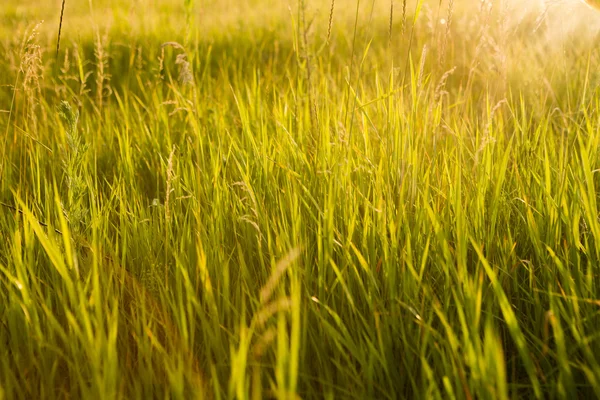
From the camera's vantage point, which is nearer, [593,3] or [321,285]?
[321,285]

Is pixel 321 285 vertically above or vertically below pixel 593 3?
below

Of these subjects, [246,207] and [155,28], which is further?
[155,28]

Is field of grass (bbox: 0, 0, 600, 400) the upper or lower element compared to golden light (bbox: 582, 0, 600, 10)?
lower

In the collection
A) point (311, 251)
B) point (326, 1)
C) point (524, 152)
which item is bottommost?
point (311, 251)

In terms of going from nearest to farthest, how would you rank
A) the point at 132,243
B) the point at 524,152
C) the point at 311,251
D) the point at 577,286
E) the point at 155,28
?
the point at 577,286 → the point at 311,251 → the point at 132,243 → the point at 524,152 → the point at 155,28

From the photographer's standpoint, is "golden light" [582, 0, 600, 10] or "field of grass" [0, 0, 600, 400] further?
"golden light" [582, 0, 600, 10]

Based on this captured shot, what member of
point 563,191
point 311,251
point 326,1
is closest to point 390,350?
point 311,251

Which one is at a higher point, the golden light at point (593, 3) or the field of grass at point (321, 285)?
the golden light at point (593, 3)

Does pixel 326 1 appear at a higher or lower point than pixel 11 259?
higher

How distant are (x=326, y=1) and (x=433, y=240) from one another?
5.19m

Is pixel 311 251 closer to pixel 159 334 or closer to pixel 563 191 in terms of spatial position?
pixel 159 334

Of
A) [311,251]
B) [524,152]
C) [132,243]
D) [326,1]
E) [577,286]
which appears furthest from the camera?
[326,1]

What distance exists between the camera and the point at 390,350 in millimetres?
982

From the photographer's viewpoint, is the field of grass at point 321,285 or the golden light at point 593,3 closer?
the field of grass at point 321,285
